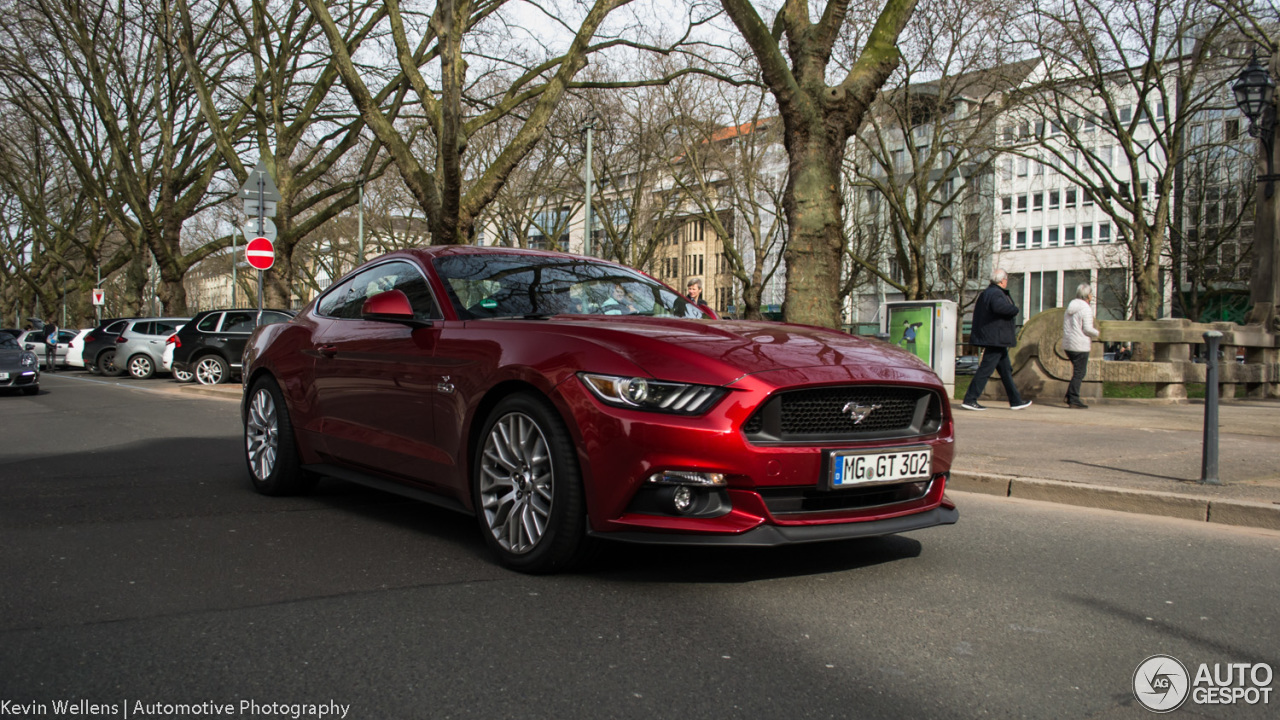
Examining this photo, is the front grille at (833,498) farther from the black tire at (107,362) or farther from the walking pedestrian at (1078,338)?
the black tire at (107,362)

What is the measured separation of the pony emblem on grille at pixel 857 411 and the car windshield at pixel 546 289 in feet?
4.57

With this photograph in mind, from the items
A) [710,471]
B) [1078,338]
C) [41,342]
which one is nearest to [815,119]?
[1078,338]

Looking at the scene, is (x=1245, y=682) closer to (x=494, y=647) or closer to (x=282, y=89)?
(x=494, y=647)

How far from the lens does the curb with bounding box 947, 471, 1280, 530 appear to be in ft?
20.0

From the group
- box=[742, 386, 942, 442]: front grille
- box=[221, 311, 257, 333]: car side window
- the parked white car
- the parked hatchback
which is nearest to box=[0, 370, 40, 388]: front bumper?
the parked hatchback

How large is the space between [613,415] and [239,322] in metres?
21.2

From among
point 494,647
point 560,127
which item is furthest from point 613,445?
point 560,127

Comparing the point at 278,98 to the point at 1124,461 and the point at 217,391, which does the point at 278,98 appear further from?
the point at 1124,461

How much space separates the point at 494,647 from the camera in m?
3.38

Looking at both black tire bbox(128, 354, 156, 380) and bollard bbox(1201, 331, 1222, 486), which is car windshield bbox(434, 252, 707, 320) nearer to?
bollard bbox(1201, 331, 1222, 486)

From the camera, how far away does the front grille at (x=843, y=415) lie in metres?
4.00

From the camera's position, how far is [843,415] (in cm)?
420

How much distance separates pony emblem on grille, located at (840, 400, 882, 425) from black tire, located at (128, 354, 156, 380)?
1023 inches

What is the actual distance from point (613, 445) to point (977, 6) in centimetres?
2295
